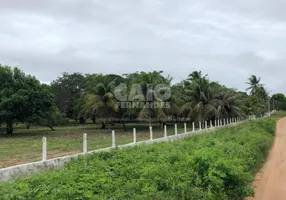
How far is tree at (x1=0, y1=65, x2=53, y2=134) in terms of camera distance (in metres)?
25.9

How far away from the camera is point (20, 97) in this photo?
84.9 feet

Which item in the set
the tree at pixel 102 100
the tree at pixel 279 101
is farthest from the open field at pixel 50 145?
the tree at pixel 279 101

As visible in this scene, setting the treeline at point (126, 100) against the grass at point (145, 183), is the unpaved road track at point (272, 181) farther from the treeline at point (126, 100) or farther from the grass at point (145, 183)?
the treeline at point (126, 100)

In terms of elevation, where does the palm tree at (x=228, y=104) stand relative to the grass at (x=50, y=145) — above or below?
above

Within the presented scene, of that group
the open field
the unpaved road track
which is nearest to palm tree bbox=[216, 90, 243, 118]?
the open field

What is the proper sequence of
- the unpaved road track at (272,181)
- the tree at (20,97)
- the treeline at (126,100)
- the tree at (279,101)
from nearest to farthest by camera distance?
1. the unpaved road track at (272,181)
2. the tree at (20,97)
3. the treeline at (126,100)
4. the tree at (279,101)

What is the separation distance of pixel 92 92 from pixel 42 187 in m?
27.7

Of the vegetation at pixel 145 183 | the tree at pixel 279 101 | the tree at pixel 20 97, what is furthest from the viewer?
the tree at pixel 279 101

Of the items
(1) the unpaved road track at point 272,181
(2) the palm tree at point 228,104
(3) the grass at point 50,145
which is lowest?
(1) the unpaved road track at point 272,181

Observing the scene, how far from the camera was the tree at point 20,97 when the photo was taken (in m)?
25.9

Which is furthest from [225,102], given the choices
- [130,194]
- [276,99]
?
[276,99]

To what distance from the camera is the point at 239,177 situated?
243 inches

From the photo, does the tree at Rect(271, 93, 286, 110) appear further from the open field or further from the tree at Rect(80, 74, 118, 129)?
the tree at Rect(80, 74, 118, 129)

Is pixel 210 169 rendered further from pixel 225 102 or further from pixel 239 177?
pixel 225 102
